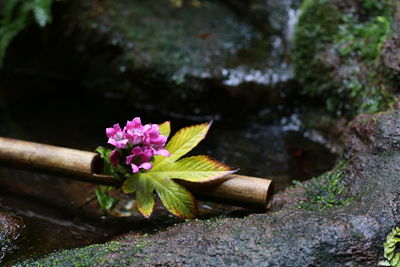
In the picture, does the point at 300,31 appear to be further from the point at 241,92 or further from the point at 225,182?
the point at 225,182

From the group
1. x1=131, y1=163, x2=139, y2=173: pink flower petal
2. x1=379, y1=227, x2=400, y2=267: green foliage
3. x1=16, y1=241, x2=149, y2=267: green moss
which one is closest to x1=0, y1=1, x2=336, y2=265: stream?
x1=16, y1=241, x2=149, y2=267: green moss

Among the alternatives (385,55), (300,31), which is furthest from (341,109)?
(300,31)

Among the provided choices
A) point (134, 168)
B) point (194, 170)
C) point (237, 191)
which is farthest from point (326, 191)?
point (134, 168)

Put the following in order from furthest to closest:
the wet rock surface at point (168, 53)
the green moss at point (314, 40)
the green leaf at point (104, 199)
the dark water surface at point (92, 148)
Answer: the wet rock surface at point (168, 53) < the green moss at point (314, 40) < the green leaf at point (104, 199) < the dark water surface at point (92, 148)

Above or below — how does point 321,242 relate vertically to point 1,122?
above

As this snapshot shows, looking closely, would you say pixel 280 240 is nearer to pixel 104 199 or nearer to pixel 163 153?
pixel 163 153

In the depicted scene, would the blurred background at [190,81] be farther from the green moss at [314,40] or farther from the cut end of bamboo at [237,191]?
the cut end of bamboo at [237,191]

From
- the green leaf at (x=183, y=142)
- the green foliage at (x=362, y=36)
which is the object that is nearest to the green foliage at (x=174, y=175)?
the green leaf at (x=183, y=142)
